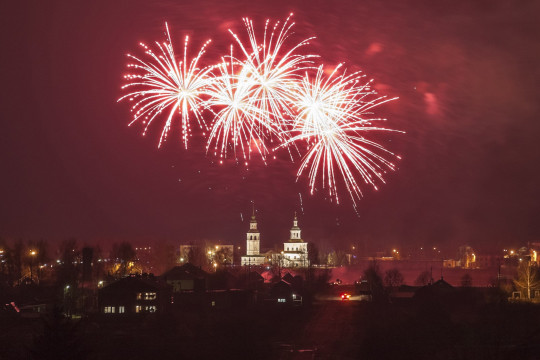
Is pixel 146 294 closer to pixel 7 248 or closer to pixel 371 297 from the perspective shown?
pixel 371 297

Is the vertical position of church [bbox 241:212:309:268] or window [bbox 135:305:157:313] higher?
church [bbox 241:212:309:268]

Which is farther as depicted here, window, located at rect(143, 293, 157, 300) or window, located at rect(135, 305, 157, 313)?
window, located at rect(143, 293, 157, 300)

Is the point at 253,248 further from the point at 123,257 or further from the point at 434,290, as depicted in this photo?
the point at 434,290

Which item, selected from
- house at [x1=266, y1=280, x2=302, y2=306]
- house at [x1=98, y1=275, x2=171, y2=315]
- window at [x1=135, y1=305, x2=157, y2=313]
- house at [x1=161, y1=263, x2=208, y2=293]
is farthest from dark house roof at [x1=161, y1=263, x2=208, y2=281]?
window at [x1=135, y1=305, x2=157, y2=313]

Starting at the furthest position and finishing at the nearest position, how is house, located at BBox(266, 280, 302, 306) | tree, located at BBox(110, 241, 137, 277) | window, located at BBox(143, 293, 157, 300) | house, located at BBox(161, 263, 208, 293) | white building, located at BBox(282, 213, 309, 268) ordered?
white building, located at BBox(282, 213, 309, 268), tree, located at BBox(110, 241, 137, 277), house, located at BBox(161, 263, 208, 293), house, located at BBox(266, 280, 302, 306), window, located at BBox(143, 293, 157, 300)

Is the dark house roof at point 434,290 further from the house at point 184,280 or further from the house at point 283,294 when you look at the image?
the house at point 184,280

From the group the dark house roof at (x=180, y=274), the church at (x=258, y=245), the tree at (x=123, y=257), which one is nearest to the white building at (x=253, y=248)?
the church at (x=258, y=245)

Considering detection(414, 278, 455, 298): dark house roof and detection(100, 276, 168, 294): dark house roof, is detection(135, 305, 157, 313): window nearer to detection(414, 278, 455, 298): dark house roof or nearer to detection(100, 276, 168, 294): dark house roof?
detection(100, 276, 168, 294): dark house roof

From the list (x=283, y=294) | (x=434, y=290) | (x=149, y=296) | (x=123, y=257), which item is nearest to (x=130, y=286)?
(x=149, y=296)

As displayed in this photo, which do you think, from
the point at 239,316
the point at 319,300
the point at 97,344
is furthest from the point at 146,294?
the point at 319,300
